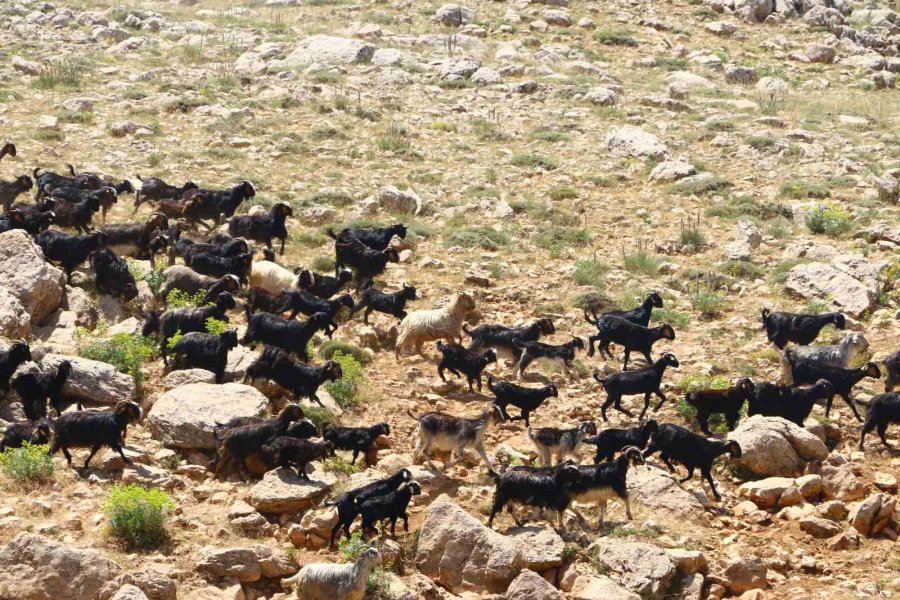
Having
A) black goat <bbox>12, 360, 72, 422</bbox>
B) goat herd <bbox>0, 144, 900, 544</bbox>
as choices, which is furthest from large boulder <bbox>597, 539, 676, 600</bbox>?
black goat <bbox>12, 360, 72, 422</bbox>

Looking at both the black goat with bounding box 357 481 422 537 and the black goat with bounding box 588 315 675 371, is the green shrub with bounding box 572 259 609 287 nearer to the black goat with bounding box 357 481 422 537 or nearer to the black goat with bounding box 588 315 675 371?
the black goat with bounding box 588 315 675 371

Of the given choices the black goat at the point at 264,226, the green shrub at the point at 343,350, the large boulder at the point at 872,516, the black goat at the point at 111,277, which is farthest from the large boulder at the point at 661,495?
the black goat at the point at 264,226

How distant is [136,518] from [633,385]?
22.8 ft

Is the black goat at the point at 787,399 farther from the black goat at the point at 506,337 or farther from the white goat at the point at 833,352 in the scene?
the black goat at the point at 506,337

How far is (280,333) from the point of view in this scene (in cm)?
1484

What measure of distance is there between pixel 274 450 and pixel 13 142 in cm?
1649

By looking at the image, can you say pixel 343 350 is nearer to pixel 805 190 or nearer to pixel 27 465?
pixel 27 465

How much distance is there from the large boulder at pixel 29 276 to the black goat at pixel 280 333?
2.89 metres

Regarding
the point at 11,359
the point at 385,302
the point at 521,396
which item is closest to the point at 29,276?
the point at 11,359

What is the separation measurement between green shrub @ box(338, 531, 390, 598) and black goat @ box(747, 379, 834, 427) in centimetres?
616

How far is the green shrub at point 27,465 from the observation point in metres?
10.6

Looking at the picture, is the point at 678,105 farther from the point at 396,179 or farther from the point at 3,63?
the point at 3,63

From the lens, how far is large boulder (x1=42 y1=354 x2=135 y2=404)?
12570 mm

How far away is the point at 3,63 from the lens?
30.4m
